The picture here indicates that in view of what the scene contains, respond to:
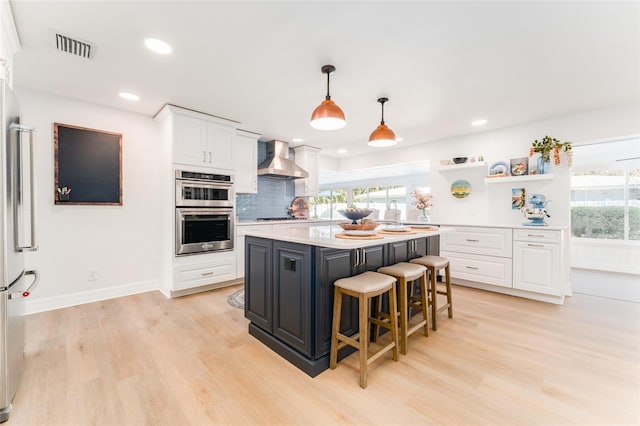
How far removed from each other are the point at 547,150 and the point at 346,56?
328cm

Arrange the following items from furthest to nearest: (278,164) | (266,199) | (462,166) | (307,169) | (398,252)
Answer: (307,169), (266,199), (278,164), (462,166), (398,252)

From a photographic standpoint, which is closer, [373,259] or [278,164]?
[373,259]

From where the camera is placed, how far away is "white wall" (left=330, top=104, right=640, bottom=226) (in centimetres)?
350

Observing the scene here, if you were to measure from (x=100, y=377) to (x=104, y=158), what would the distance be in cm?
265

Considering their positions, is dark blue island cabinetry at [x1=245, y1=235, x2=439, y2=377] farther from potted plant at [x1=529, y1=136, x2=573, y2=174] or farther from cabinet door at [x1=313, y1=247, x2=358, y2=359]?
potted plant at [x1=529, y1=136, x2=573, y2=174]

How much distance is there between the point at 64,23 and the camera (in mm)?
1940

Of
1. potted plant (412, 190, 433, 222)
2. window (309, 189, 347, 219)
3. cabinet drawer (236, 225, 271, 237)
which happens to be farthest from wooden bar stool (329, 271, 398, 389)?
window (309, 189, 347, 219)

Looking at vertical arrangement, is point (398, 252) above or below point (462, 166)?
below

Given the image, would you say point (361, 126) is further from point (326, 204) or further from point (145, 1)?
Answer: point (326, 204)

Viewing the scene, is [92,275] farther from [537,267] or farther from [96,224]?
[537,267]

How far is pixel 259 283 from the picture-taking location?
2379mm

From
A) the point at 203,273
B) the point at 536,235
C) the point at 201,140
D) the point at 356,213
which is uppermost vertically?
the point at 201,140

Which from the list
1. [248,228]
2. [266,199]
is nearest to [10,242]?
[248,228]

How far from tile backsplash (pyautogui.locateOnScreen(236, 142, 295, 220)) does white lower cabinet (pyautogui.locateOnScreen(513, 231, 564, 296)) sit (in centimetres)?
394
